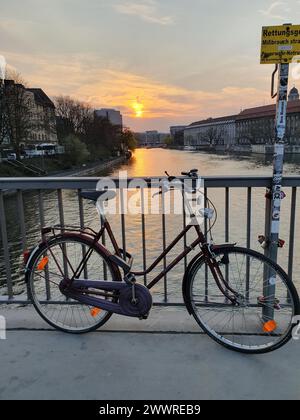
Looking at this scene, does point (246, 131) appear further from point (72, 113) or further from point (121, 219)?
point (121, 219)

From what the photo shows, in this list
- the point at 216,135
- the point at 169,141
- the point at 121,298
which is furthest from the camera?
the point at 169,141

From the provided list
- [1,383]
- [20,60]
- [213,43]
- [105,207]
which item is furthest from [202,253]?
[20,60]

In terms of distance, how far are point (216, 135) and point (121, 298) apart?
12976 centimetres

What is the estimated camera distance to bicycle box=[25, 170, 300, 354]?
7.46 feet

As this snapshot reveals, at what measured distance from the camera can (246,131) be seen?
328 ft

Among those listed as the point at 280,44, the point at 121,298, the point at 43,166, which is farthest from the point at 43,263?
the point at 43,166

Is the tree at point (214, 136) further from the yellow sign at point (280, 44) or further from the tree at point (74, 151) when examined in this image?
the yellow sign at point (280, 44)

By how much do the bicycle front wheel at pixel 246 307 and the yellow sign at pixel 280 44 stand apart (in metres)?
1.22

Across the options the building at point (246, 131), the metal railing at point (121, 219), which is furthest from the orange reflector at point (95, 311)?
the building at point (246, 131)

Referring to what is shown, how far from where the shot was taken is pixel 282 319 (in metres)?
2.59

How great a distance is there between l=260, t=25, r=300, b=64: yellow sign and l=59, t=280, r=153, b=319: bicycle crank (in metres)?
1.72

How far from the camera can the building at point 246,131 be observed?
72625mm
